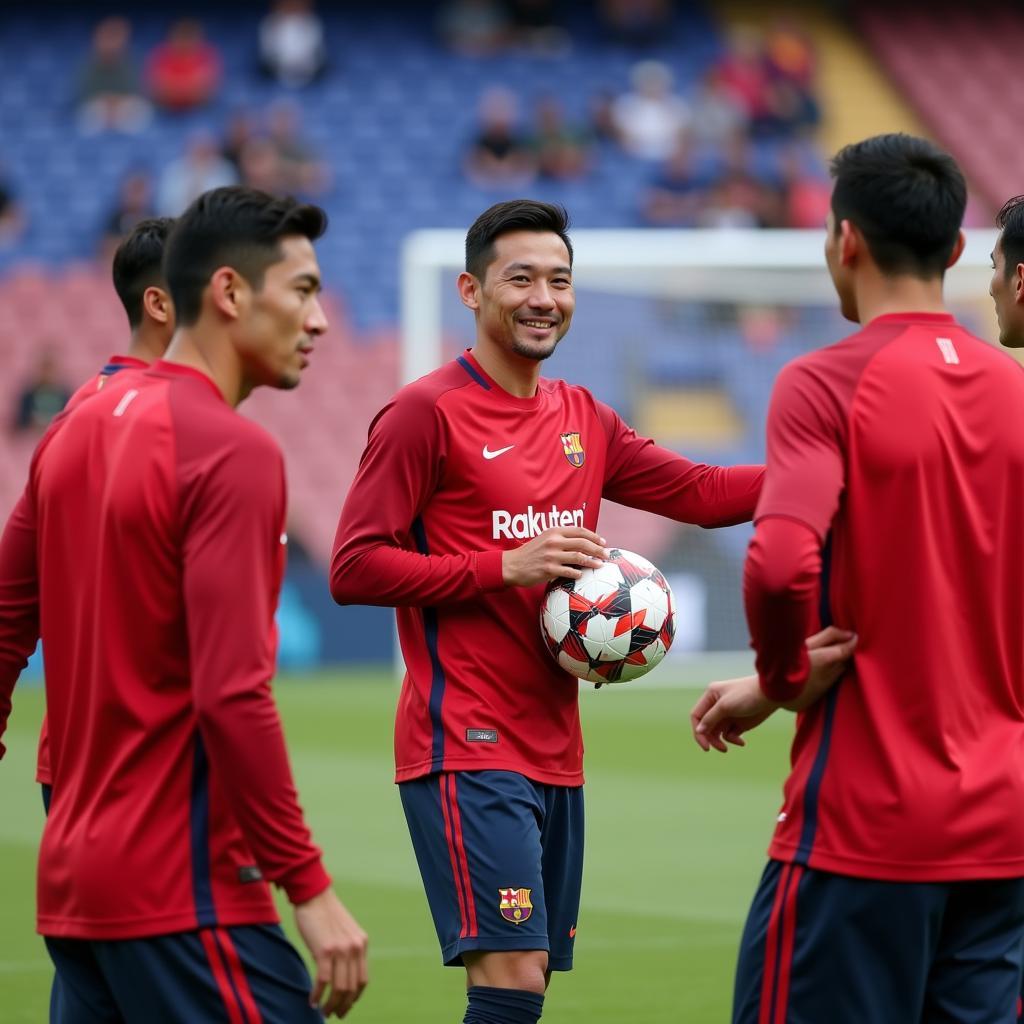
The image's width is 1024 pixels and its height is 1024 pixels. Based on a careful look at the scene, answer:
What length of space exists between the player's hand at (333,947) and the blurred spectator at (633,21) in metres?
21.6

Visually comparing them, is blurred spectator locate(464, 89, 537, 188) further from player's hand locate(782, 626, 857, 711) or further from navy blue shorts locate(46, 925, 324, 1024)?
navy blue shorts locate(46, 925, 324, 1024)

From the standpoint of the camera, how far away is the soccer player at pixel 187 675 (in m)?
2.95

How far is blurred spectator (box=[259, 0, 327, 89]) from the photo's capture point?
73.2 feet

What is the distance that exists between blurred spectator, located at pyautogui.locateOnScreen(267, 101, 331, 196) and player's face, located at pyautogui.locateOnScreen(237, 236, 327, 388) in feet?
57.8

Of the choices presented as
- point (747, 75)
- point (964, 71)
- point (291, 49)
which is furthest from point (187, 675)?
point (964, 71)

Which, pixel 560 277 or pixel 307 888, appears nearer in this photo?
pixel 307 888

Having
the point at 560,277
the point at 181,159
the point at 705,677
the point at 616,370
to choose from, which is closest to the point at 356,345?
the point at 181,159

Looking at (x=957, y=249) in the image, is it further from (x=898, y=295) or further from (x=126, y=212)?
(x=126, y=212)

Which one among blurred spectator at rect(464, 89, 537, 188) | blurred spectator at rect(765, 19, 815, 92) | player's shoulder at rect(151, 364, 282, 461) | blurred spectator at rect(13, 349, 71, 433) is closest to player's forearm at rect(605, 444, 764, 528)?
player's shoulder at rect(151, 364, 282, 461)

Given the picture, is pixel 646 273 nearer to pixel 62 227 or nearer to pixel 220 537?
pixel 62 227

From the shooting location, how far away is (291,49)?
73.3ft

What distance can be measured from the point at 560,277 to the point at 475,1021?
78.2 inches

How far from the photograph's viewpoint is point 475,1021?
13.9 ft

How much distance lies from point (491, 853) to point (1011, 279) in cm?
186
